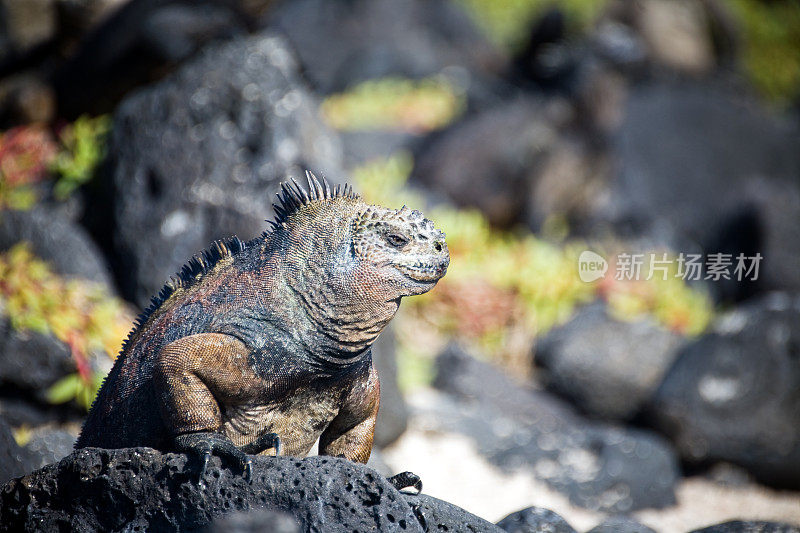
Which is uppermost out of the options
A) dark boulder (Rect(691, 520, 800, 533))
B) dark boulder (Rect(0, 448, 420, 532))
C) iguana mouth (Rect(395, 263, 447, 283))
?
iguana mouth (Rect(395, 263, 447, 283))

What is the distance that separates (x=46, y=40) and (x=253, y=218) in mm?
4012

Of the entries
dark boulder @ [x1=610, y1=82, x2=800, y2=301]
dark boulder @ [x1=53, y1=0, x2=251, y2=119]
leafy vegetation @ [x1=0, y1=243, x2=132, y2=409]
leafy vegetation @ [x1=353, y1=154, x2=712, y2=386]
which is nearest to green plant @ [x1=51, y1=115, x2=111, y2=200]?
dark boulder @ [x1=53, y1=0, x2=251, y2=119]

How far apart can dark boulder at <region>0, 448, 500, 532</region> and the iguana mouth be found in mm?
634

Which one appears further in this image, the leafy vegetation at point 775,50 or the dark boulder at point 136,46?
the leafy vegetation at point 775,50

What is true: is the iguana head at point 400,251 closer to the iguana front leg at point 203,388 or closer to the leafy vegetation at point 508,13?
the iguana front leg at point 203,388

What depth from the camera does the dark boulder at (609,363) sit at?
7.29 metres

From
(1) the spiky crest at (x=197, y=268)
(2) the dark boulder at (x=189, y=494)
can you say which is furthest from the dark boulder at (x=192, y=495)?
(1) the spiky crest at (x=197, y=268)

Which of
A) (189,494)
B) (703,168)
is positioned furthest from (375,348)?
(703,168)

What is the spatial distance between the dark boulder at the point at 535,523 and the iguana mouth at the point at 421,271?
1.23 m

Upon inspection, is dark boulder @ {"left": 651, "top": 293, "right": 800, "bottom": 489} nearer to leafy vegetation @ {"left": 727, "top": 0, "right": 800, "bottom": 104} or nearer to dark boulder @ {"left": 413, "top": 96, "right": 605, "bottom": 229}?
dark boulder @ {"left": 413, "top": 96, "right": 605, "bottom": 229}

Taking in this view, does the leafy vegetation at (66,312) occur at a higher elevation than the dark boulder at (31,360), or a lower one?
higher

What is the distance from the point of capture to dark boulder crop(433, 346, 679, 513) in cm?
583

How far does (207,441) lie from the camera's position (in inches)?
93.7

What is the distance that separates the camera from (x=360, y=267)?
8.19 ft
